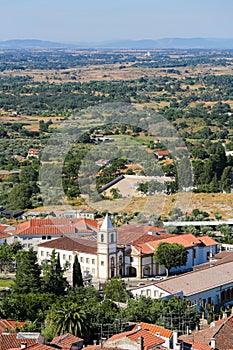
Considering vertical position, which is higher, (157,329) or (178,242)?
(157,329)

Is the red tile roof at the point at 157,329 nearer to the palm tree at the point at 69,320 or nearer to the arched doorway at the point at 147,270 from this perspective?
the palm tree at the point at 69,320

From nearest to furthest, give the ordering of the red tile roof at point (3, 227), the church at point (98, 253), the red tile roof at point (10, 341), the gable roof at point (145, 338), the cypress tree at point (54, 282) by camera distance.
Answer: the red tile roof at point (10, 341)
the gable roof at point (145, 338)
the cypress tree at point (54, 282)
the church at point (98, 253)
the red tile roof at point (3, 227)

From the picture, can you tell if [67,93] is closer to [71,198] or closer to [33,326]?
[71,198]

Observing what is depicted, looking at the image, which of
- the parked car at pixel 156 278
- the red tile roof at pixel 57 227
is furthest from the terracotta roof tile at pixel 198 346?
the red tile roof at pixel 57 227

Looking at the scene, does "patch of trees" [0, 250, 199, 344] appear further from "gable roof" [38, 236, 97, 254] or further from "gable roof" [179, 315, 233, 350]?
"gable roof" [38, 236, 97, 254]

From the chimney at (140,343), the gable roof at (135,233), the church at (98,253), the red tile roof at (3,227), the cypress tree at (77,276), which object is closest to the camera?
the chimney at (140,343)

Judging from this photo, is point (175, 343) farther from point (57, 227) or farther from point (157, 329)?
point (57, 227)

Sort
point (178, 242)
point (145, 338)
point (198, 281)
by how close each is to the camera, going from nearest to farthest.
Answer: point (145, 338), point (198, 281), point (178, 242)

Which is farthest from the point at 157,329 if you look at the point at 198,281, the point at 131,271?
the point at 131,271
